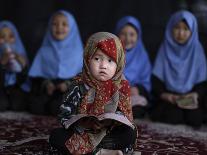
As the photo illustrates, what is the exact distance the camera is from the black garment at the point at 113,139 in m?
2.27

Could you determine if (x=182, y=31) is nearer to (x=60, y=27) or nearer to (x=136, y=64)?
(x=136, y=64)

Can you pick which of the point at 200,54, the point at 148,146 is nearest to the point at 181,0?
the point at 200,54

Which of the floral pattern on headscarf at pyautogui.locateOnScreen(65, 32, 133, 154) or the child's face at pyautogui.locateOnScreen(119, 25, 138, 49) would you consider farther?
the child's face at pyautogui.locateOnScreen(119, 25, 138, 49)

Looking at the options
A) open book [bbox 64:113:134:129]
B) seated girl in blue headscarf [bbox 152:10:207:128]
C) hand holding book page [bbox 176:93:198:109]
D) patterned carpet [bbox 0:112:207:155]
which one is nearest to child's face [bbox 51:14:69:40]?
patterned carpet [bbox 0:112:207:155]

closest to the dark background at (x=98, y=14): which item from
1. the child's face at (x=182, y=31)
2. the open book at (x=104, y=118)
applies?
the child's face at (x=182, y=31)

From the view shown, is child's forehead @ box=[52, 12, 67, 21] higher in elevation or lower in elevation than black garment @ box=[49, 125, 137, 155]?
higher

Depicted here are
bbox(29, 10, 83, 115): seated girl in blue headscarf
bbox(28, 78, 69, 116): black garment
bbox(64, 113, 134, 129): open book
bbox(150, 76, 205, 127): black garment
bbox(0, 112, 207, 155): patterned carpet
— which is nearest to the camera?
bbox(64, 113, 134, 129): open book

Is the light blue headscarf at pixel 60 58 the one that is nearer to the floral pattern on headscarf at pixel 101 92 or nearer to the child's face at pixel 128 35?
the child's face at pixel 128 35

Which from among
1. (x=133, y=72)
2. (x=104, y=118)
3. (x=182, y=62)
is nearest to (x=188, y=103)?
(x=182, y=62)

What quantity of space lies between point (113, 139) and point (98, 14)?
2498mm

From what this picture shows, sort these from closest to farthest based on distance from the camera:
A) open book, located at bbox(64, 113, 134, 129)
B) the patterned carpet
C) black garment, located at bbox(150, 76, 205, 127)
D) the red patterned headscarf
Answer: open book, located at bbox(64, 113, 134, 129) < the red patterned headscarf < the patterned carpet < black garment, located at bbox(150, 76, 205, 127)

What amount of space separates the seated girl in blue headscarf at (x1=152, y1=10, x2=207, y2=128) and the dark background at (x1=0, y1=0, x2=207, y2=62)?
0.65m

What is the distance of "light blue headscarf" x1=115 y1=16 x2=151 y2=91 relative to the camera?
3.78 m

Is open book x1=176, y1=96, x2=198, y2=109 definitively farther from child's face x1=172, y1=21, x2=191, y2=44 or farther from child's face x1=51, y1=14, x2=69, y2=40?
child's face x1=51, y1=14, x2=69, y2=40
